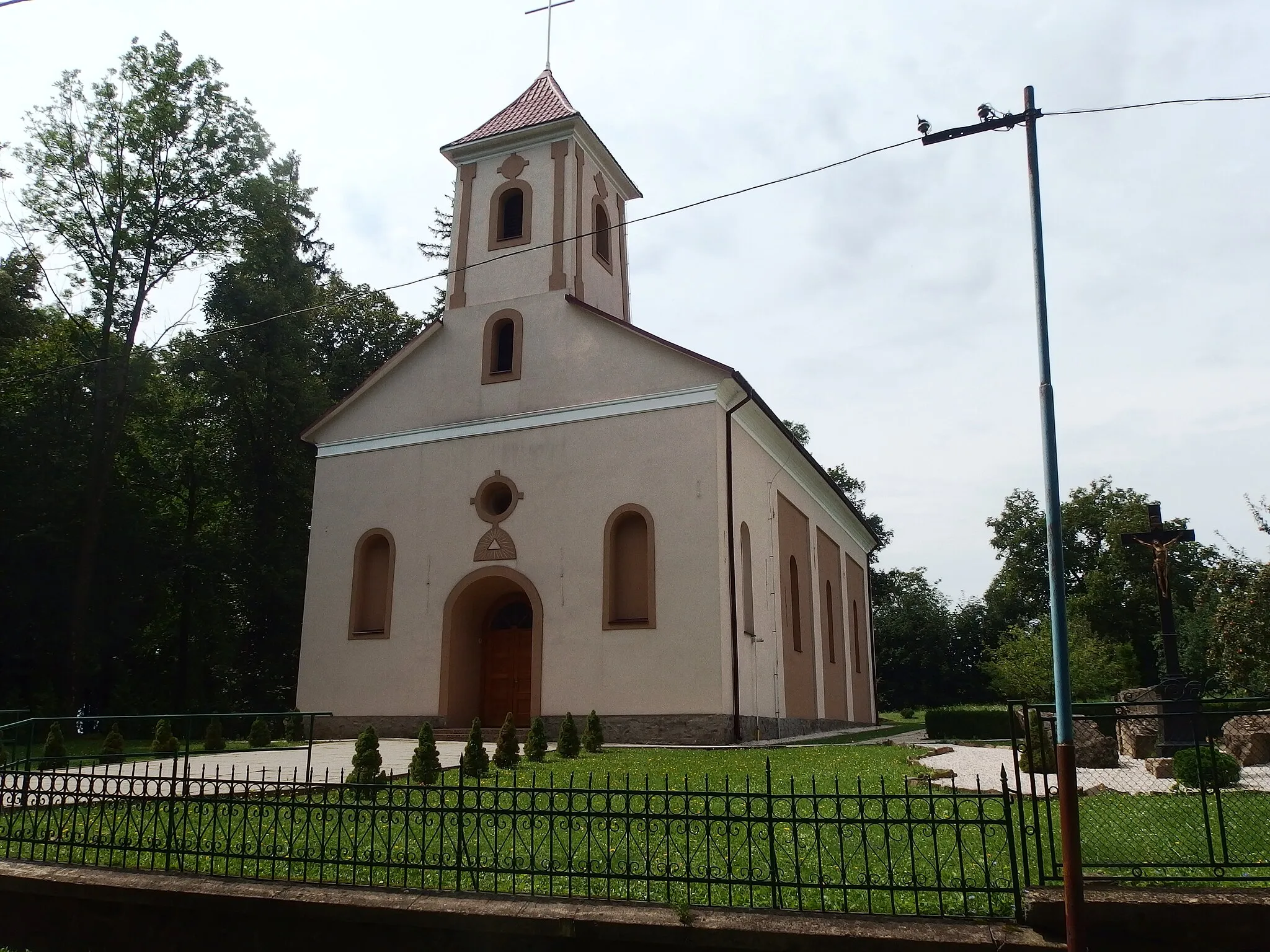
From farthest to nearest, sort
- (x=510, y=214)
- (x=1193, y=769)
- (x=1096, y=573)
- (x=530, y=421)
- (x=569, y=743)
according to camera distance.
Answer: (x=1096, y=573) → (x=510, y=214) → (x=530, y=421) → (x=569, y=743) → (x=1193, y=769)

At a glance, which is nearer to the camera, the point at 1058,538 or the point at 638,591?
the point at 1058,538

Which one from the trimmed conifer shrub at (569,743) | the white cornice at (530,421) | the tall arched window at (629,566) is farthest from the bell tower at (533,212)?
the trimmed conifer shrub at (569,743)

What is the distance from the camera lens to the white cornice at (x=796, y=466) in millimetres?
21484

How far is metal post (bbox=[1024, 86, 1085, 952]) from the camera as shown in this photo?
515cm

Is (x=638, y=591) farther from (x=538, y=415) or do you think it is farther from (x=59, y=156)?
(x=59, y=156)

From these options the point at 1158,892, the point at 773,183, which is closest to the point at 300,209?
the point at 773,183

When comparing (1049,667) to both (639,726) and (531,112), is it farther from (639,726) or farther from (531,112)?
(531,112)

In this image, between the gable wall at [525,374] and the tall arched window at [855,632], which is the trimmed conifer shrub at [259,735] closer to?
the gable wall at [525,374]

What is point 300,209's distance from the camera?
35781mm

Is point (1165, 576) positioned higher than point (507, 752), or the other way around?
point (1165, 576)

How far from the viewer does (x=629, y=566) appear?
1967 cm

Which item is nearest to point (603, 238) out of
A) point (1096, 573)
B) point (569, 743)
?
point (569, 743)

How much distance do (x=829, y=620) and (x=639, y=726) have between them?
40.7 ft

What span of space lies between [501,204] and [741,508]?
31.2 feet
